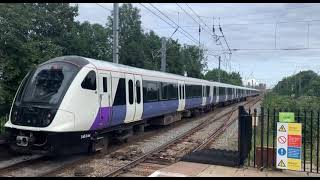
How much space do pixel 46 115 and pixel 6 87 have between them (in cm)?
631

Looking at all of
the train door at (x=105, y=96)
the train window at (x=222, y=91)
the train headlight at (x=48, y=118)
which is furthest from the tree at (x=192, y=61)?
the train headlight at (x=48, y=118)

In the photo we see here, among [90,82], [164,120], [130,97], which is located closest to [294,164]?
[90,82]

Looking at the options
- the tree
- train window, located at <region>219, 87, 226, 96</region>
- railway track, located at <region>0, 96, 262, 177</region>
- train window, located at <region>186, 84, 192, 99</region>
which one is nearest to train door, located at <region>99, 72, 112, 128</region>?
railway track, located at <region>0, 96, 262, 177</region>

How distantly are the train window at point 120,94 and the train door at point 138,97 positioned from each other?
1416mm

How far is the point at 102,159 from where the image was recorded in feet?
45.8

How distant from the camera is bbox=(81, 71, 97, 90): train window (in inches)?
530

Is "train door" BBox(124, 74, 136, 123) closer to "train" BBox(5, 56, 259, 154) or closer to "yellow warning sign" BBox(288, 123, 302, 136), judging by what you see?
"train" BBox(5, 56, 259, 154)

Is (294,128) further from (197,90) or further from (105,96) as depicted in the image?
(197,90)

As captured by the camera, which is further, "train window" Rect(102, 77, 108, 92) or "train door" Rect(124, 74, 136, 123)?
"train door" Rect(124, 74, 136, 123)

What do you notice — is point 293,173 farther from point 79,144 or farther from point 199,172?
point 79,144

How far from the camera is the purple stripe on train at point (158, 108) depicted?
19.5 m

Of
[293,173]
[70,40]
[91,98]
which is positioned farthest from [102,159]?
[70,40]

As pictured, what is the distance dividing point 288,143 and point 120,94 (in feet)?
21.5

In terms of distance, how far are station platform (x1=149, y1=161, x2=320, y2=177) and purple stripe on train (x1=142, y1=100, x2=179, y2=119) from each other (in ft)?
23.9
